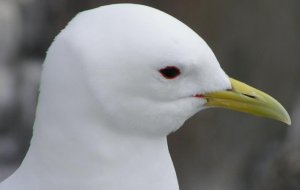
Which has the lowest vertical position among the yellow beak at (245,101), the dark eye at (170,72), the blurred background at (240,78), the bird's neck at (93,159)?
the blurred background at (240,78)

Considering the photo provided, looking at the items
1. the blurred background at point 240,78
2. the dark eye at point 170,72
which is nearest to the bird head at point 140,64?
the dark eye at point 170,72

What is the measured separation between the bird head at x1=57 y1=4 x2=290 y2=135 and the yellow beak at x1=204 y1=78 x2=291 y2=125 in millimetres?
120

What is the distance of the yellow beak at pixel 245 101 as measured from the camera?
336cm

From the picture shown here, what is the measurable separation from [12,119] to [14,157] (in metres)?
0.41

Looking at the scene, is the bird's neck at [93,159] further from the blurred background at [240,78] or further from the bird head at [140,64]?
the blurred background at [240,78]

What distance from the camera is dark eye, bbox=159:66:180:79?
122 inches

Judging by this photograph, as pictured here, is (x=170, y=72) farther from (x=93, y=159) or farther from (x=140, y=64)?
(x=93, y=159)

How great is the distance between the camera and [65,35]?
313cm

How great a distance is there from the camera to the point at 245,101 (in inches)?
135

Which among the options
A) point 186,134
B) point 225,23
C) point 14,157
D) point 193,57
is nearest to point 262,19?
point 225,23

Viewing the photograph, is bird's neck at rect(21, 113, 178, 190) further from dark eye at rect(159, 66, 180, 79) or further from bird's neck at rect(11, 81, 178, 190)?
dark eye at rect(159, 66, 180, 79)

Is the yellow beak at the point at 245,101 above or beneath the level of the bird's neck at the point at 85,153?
above

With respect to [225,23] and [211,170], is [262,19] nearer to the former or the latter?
[225,23]

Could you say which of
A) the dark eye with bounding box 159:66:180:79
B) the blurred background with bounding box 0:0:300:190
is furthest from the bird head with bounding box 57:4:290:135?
the blurred background with bounding box 0:0:300:190
